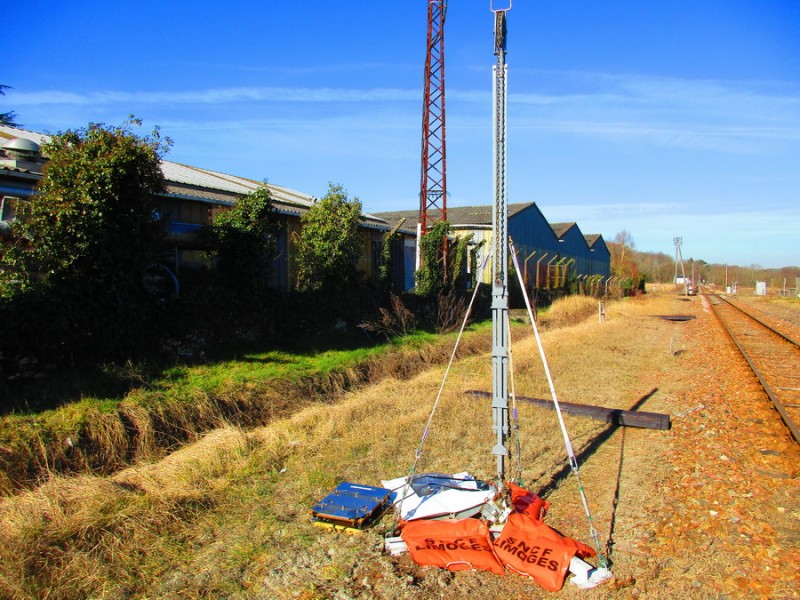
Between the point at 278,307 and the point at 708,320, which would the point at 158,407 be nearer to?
the point at 278,307

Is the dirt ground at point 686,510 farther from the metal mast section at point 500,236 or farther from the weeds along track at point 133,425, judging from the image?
the weeds along track at point 133,425

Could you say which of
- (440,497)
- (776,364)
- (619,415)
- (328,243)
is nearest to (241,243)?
(328,243)

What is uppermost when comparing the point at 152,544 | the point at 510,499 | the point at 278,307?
the point at 278,307

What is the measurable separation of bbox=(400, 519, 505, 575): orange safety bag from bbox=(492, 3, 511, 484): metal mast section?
0.50m

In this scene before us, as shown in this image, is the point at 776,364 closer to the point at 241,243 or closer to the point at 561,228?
the point at 241,243

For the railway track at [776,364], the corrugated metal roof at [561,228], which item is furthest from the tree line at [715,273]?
the railway track at [776,364]

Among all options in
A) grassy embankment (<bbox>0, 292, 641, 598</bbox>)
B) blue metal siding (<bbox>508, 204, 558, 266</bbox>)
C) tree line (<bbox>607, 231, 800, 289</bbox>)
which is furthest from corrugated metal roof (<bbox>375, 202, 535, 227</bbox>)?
tree line (<bbox>607, 231, 800, 289</bbox>)

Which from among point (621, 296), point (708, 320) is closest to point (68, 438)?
point (708, 320)

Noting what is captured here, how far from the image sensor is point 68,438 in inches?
272

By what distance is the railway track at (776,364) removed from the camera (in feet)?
28.6

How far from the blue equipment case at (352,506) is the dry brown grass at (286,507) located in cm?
12

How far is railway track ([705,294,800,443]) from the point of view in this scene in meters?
8.73

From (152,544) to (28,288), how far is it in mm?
5211

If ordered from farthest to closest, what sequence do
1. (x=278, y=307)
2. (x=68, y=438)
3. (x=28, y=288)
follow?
1. (x=278, y=307)
2. (x=28, y=288)
3. (x=68, y=438)
